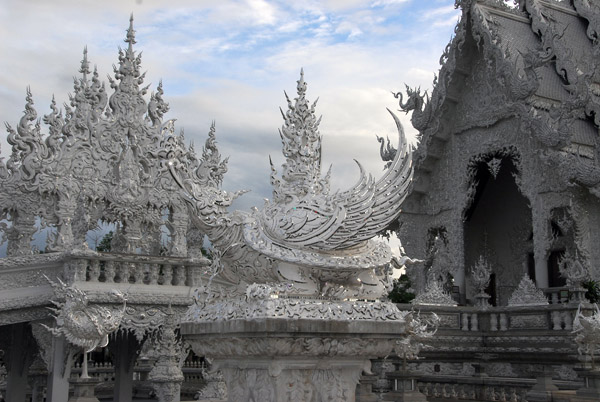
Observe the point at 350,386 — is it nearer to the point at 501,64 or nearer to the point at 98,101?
the point at 98,101

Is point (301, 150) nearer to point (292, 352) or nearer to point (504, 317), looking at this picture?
point (292, 352)

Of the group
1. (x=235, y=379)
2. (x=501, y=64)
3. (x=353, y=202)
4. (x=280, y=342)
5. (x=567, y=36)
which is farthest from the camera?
(x=567, y=36)

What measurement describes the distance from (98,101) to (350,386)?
28.9 ft

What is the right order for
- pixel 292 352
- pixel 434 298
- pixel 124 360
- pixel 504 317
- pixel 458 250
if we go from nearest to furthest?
pixel 292 352, pixel 124 360, pixel 504 317, pixel 434 298, pixel 458 250

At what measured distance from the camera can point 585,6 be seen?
2056 centimetres

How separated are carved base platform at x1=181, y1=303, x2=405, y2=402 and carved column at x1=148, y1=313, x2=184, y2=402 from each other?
5.78 m

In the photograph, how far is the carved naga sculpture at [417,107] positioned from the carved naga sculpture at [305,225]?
12.8 m

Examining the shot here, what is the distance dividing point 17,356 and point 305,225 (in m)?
9.01

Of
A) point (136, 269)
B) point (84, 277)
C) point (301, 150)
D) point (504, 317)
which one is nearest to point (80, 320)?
point (84, 277)

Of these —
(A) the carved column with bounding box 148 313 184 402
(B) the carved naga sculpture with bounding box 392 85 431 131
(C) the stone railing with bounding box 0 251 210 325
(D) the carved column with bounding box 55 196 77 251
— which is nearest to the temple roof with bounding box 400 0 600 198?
(B) the carved naga sculpture with bounding box 392 85 431 131

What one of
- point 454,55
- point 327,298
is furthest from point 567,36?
A: point 327,298

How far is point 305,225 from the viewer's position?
5605mm

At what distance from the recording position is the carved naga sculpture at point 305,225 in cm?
547

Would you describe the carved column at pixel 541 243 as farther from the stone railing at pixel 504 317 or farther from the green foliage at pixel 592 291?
the stone railing at pixel 504 317
